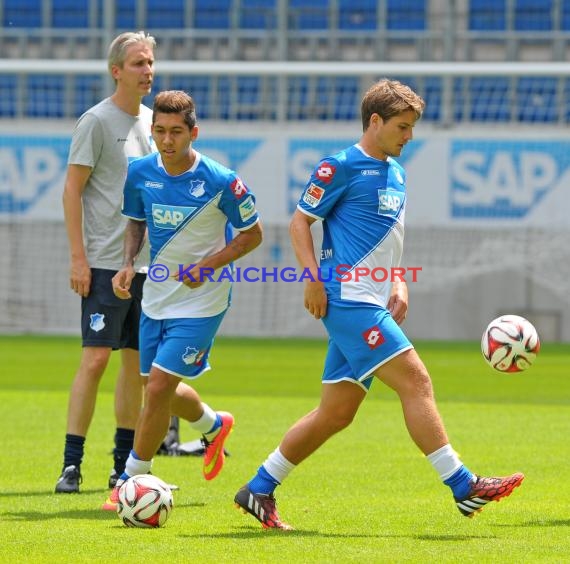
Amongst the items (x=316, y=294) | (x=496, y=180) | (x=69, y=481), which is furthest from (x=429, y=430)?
(x=496, y=180)

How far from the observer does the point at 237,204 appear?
6.18m

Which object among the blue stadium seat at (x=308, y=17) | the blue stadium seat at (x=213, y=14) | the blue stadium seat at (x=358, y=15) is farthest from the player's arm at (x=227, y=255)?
the blue stadium seat at (x=213, y=14)

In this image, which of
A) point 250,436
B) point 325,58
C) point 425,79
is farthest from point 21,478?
point 325,58

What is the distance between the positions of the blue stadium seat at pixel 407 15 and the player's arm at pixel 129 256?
56.8 ft

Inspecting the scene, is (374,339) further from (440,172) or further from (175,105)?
(440,172)

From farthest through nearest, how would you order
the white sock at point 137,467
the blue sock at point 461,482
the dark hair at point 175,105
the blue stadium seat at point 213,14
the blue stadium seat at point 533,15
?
the blue stadium seat at point 213,14, the blue stadium seat at point 533,15, the white sock at point 137,467, the dark hair at point 175,105, the blue sock at point 461,482

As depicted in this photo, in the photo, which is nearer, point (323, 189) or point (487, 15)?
point (323, 189)

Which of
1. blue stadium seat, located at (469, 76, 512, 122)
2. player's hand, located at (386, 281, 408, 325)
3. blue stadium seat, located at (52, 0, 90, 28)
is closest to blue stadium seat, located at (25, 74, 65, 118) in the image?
blue stadium seat, located at (52, 0, 90, 28)

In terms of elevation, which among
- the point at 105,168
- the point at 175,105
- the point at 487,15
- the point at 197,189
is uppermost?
the point at 175,105

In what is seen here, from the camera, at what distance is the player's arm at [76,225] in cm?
690

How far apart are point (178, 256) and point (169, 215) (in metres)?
0.21

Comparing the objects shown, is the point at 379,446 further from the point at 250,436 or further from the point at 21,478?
the point at 21,478

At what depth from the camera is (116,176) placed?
713cm
